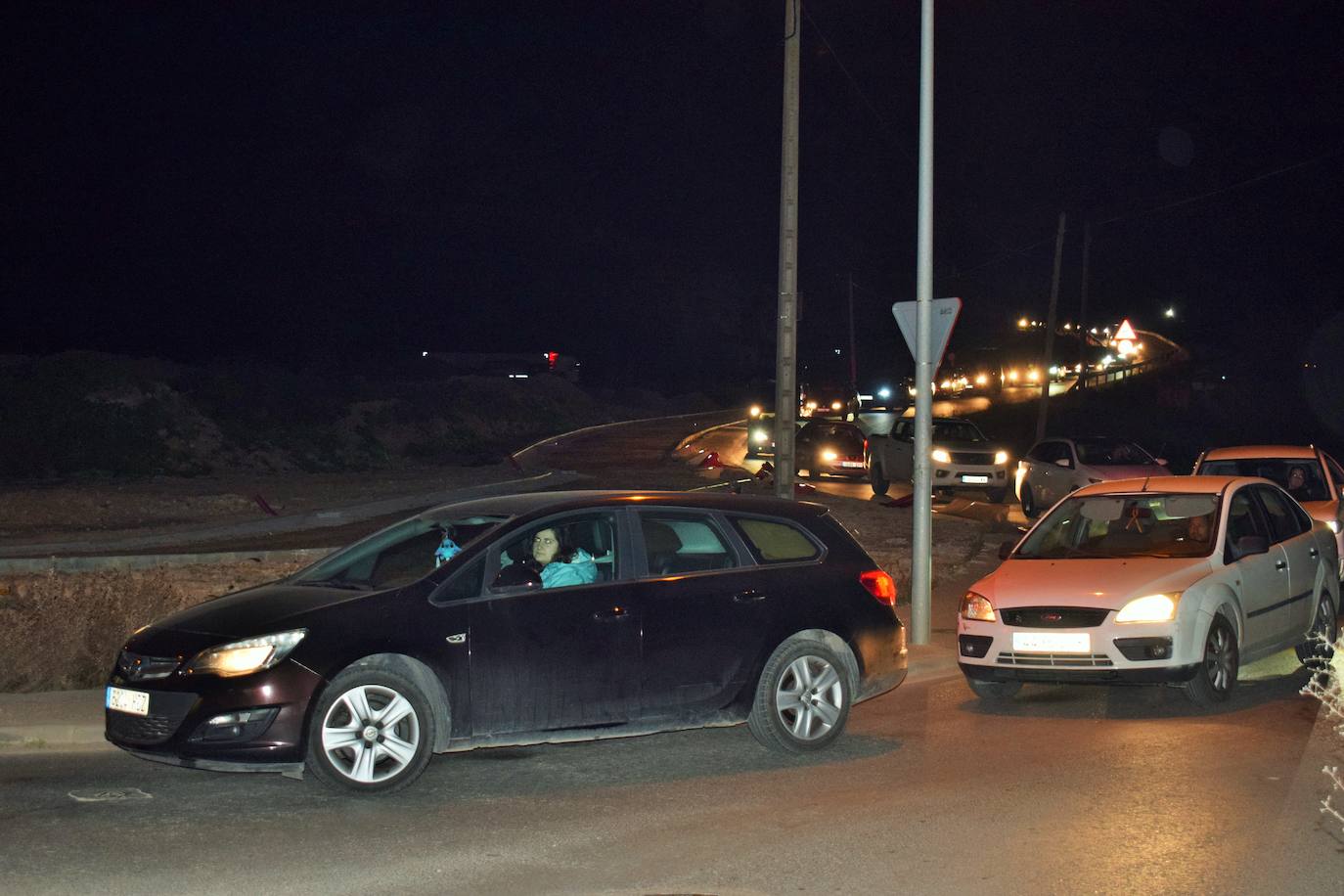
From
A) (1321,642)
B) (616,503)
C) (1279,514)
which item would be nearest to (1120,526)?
(1279,514)

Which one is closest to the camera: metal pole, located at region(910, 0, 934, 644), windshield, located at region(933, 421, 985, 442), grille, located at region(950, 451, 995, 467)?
metal pole, located at region(910, 0, 934, 644)

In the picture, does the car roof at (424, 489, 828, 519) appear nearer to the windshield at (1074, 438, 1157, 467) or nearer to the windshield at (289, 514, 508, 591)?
the windshield at (289, 514, 508, 591)

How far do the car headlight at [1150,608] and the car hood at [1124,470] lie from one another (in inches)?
580

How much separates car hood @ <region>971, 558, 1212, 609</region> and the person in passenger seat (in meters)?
3.29

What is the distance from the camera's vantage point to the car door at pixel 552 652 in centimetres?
723

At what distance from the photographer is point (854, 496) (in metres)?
29.2

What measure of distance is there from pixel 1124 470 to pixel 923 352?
13.3 meters

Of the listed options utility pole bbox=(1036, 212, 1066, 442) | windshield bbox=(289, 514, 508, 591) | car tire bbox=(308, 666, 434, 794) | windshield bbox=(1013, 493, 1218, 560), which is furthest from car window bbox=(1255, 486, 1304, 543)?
utility pole bbox=(1036, 212, 1066, 442)

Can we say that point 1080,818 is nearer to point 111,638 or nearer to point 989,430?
point 111,638

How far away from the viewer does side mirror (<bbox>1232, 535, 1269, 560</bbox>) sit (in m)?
9.54

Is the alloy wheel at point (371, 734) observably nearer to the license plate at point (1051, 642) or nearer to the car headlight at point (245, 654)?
the car headlight at point (245, 654)

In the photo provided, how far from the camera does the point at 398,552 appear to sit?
804 cm

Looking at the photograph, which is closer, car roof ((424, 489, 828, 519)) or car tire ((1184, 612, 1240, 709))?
car roof ((424, 489, 828, 519))

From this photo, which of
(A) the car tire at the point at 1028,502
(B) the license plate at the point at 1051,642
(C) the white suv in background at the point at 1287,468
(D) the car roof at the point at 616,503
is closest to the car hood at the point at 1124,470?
(A) the car tire at the point at 1028,502
